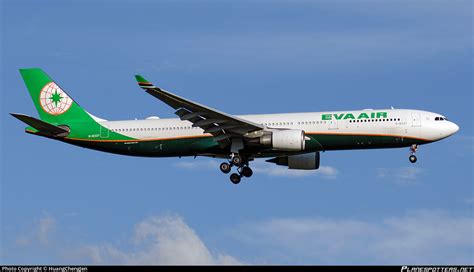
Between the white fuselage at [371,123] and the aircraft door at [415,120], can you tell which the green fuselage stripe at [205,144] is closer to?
the white fuselage at [371,123]

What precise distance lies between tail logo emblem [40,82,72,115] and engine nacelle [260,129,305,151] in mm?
13601

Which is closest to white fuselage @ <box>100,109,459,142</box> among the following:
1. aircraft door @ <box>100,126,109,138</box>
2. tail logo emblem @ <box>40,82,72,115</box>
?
aircraft door @ <box>100,126,109,138</box>

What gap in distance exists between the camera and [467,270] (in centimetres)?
2894

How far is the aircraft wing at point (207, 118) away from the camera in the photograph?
42.5m

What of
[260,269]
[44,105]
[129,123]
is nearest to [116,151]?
[129,123]

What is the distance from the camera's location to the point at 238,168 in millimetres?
47812

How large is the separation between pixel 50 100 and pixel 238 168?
12.5 m

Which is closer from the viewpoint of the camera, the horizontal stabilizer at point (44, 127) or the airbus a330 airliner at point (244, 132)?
the airbus a330 airliner at point (244, 132)

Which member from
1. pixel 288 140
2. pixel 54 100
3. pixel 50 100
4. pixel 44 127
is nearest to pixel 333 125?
pixel 288 140

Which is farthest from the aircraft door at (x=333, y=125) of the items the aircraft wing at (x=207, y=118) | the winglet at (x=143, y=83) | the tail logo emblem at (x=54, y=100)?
the tail logo emblem at (x=54, y=100)

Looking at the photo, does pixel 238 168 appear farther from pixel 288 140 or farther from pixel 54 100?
pixel 54 100

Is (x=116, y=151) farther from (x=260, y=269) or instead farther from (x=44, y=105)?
(x=260, y=269)

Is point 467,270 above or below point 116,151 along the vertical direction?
below

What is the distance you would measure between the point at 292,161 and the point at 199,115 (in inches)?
305
